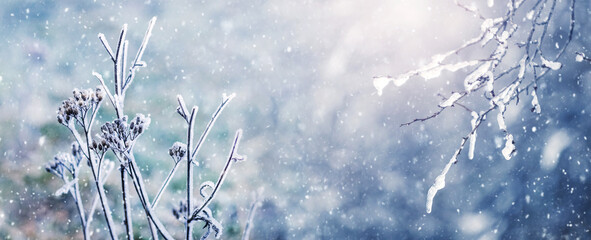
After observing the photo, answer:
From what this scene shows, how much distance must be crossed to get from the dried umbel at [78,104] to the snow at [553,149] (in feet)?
13.4

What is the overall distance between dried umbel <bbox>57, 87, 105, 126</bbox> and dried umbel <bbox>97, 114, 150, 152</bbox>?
0.07m

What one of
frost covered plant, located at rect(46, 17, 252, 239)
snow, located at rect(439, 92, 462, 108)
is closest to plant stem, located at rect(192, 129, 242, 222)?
frost covered plant, located at rect(46, 17, 252, 239)

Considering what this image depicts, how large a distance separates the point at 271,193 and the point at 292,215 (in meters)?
0.26

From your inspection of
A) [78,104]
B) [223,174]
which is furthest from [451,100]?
[78,104]

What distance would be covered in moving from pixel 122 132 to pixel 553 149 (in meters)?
4.12

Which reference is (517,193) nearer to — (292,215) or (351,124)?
(351,124)

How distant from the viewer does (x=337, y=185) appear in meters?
4.34

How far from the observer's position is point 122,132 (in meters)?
1.14

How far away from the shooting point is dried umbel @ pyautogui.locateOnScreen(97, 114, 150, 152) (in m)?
1.13

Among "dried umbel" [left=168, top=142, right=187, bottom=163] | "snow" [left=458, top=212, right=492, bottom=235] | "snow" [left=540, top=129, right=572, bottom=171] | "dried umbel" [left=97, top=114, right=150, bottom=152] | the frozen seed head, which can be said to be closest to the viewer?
"dried umbel" [left=97, top=114, right=150, bottom=152]

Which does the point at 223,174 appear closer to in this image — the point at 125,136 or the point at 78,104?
the point at 125,136

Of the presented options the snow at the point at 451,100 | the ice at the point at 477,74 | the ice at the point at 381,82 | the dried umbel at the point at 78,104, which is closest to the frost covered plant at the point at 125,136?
the dried umbel at the point at 78,104

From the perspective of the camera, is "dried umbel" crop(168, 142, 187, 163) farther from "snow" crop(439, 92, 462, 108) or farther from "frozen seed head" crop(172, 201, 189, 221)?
"snow" crop(439, 92, 462, 108)

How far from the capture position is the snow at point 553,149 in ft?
14.3
